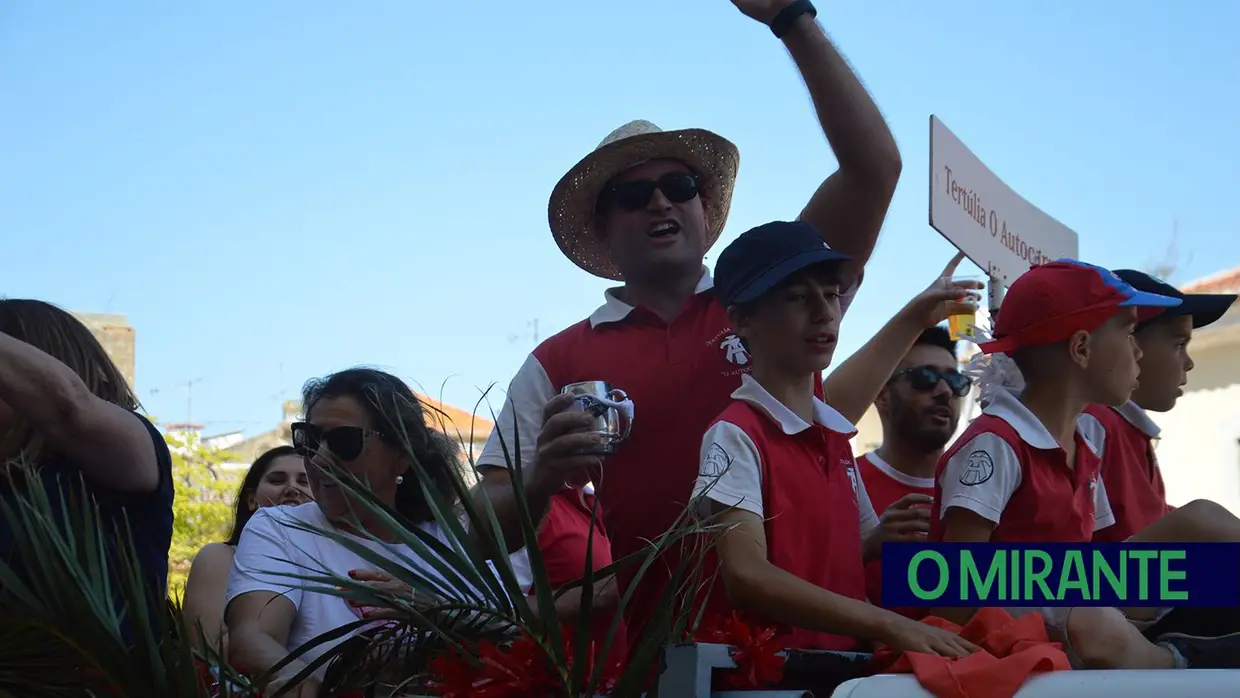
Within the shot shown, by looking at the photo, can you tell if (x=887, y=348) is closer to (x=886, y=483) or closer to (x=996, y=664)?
(x=886, y=483)

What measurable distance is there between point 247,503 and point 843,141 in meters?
2.66

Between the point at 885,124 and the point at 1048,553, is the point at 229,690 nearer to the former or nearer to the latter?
the point at 1048,553

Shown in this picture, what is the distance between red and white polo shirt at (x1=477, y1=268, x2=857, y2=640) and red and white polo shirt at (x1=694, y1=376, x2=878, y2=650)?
0.92 ft

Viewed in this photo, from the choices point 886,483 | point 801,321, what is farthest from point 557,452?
point 886,483

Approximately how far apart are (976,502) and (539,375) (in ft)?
3.82

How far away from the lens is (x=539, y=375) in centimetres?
333

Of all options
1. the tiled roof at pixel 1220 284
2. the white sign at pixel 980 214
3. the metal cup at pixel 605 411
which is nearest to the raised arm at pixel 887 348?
the white sign at pixel 980 214

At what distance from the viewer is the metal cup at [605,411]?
8.58ft

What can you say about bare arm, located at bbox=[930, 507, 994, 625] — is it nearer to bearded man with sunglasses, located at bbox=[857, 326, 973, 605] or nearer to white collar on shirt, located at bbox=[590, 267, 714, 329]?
white collar on shirt, located at bbox=[590, 267, 714, 329]

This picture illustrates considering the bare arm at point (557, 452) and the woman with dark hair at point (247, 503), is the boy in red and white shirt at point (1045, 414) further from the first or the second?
the woman with dark hair at point (247, 503)

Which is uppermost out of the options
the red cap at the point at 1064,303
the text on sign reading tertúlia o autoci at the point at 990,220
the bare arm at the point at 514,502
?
the text on sign reading tertúlia o autoci at the point at 990,220

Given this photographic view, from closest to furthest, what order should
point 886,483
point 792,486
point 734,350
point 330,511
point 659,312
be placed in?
point 792,486
point 734,350
point 659,312
point 330,511
point 886,483

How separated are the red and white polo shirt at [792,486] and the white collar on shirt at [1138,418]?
978 mm

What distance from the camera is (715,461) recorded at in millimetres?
2518
